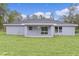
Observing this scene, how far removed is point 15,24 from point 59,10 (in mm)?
738

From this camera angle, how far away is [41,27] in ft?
17.3

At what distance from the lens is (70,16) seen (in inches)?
197

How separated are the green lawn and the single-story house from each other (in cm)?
8

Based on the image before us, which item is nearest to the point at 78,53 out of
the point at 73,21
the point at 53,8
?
the point at 73,21

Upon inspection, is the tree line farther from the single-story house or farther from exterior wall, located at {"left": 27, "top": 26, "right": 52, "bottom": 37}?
exterior wall, located at {"left": 27, "top": 26, "right": 52, "bottom": 37}

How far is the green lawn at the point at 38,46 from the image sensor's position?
506cm

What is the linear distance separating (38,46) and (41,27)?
1.15ft

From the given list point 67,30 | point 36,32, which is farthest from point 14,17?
point 67,30

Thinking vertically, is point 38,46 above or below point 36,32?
below

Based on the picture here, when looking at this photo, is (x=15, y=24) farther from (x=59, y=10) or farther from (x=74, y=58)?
(x=74, y=58)

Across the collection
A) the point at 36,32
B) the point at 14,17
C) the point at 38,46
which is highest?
the point at 14,17

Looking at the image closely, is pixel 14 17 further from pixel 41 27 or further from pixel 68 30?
pixel 68 30

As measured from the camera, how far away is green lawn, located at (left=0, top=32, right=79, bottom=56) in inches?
199

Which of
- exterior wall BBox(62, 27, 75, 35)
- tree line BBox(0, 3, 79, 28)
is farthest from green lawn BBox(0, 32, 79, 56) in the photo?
tree line BBox(0, 3, 79, 28)
